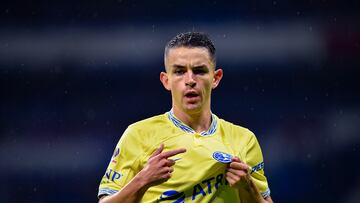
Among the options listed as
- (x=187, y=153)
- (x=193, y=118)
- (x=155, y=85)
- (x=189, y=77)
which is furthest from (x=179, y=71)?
(x=155, y=85)

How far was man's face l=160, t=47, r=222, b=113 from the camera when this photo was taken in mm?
2531

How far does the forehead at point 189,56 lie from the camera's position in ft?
8.36

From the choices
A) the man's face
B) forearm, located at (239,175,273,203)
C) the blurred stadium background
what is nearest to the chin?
the man's face

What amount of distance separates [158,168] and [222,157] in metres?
0.29

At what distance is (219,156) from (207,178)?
85 mm

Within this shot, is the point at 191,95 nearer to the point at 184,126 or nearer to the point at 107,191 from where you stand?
the point at 184,126

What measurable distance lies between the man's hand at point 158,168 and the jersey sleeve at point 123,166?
0.15m

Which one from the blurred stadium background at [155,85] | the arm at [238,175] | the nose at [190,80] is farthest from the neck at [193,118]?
the blurred stadium background at [155,85]

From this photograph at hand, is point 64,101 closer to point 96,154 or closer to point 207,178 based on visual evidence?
point 96,154

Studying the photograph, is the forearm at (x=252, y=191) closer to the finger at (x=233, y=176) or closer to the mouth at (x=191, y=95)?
the finger at (x=233, y=176)

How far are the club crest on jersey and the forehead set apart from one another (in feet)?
1.08

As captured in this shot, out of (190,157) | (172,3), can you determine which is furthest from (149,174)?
(172,3)

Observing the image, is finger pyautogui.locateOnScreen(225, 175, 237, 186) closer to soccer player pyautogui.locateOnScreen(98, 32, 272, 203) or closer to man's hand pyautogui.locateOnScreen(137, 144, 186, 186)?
soccer player pyautogui.locateOnScreen(98, 32, 272, 203)

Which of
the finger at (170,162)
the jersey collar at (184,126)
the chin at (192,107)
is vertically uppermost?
the chin at (192,107)
